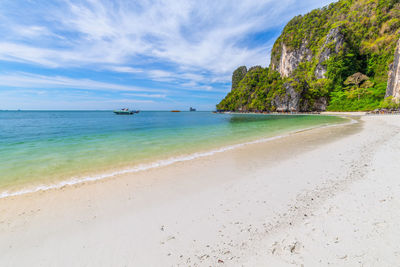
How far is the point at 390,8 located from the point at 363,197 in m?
94.1

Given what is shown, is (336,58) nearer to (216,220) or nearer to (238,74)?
(216,220)

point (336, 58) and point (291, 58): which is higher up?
point (291, 58)

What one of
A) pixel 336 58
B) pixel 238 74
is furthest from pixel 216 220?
pixel 238 74

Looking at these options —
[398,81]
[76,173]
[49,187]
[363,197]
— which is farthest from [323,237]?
[398,81]

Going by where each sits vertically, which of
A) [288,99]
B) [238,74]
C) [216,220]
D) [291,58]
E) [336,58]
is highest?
[238,74]

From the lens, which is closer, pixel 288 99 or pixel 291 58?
pixel 288 99

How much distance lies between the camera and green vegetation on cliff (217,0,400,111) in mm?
54969

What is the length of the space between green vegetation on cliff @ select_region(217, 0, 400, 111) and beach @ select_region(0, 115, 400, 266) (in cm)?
5758

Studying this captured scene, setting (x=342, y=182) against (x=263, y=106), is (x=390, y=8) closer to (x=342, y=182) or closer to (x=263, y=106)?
(x=263, y=106)

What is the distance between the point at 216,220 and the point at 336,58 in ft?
290

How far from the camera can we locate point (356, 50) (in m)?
63.7

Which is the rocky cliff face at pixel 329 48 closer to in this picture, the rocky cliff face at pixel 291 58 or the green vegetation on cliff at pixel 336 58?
the green vegetation on cliff at pixel 336 58

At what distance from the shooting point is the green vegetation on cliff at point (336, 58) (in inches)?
2164

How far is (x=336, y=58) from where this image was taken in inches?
2564
